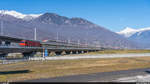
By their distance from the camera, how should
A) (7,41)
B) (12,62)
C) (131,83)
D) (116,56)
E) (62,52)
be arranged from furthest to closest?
(62,52) → (7,41) → (116,56) → (12,62) → (131,83)

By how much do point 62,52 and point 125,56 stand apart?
58803 mm

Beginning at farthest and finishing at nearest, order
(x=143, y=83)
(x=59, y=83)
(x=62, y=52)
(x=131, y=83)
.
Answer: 1. (x=62, y=52)
2. (x=59, y=83)
3. (x=131, y=83)
4. (x=143, y=83)

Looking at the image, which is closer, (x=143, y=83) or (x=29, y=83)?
(x=143, y=83)

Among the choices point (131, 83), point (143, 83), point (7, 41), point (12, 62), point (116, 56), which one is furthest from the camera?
point (7, 41)

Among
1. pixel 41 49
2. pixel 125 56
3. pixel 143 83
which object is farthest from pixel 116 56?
pixel 143 83

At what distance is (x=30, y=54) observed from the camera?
106m

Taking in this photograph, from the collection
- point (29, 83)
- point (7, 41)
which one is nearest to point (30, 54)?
point (7, 41)

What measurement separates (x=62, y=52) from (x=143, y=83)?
125m

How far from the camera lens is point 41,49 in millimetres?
107125

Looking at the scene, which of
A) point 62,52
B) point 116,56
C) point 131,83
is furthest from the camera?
point 62,52

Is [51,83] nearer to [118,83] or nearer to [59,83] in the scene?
[59,83]

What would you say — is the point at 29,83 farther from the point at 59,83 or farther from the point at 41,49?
the point at 41,49

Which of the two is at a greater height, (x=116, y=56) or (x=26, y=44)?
(x=26, y=44)

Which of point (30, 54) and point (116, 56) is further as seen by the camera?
point (30, 54)
